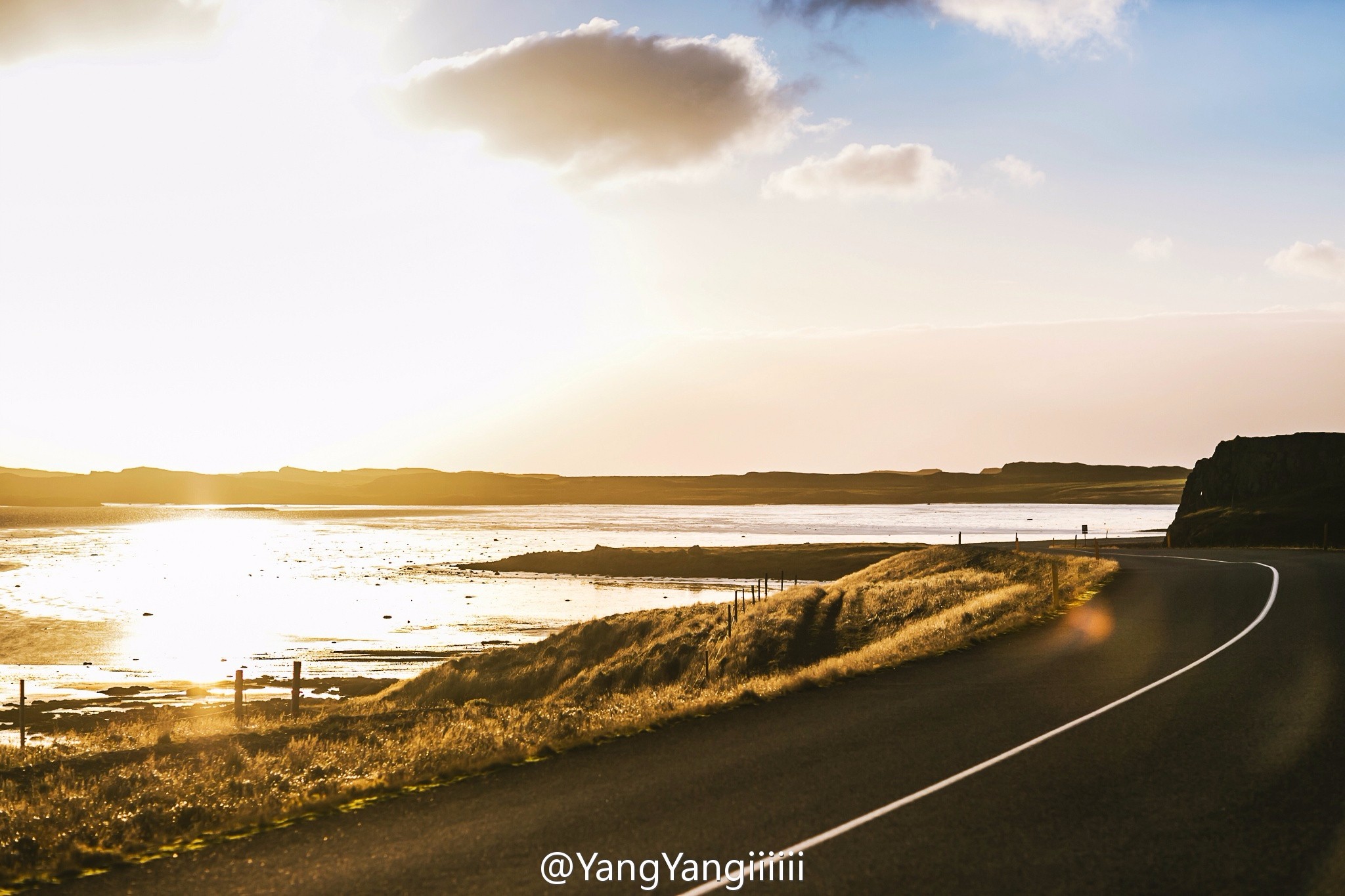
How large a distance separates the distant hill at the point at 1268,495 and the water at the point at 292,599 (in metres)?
14.6

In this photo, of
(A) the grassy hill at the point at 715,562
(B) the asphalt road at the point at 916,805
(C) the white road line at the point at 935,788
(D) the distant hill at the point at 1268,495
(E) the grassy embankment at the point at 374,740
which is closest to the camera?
(B) the asphalt road at the point at 916,805

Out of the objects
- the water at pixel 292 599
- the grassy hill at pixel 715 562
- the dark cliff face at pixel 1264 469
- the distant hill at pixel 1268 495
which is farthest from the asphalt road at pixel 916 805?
the dark cliff face at pixel 1264 469

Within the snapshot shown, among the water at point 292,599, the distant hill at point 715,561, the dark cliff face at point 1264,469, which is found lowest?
the water at point 292,599

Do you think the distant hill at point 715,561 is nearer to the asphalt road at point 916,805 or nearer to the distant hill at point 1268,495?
the distant hill at point 1268,495

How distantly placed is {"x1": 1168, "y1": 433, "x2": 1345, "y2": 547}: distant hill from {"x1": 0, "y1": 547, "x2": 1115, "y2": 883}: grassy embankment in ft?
119

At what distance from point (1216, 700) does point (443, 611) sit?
5524 cm

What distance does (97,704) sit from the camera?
35.8m

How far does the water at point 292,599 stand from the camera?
46.4 metres

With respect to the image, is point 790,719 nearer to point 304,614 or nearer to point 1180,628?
point 1180,628

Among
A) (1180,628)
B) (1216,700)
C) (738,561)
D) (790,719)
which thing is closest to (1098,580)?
(1180,628)

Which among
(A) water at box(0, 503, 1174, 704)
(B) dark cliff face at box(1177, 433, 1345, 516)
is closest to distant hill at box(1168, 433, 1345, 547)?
(B) dark cliff face at box(1177, 433, 1345, 516)

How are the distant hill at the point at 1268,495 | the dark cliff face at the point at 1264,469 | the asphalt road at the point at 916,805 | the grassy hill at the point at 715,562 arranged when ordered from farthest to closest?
the grassy hill at the point at 715,562 < the dark cliff face at the point at 1264,469 < the distant hill at the point at 1268,495 < the asphalt road at the point at 916,805

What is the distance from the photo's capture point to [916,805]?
29.6 ft

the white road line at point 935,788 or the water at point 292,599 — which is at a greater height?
the white road line at point 935,788
